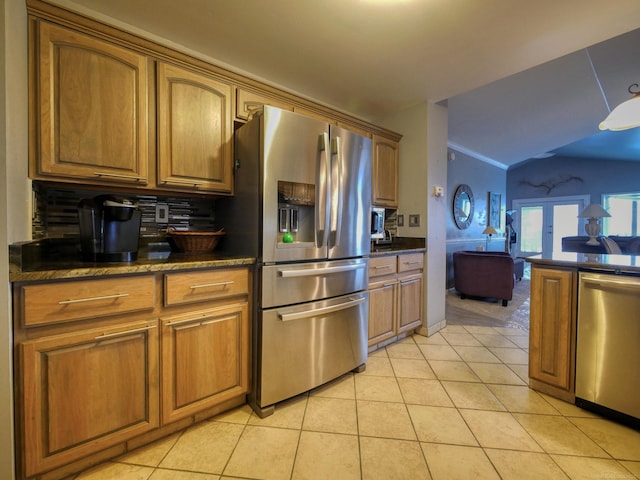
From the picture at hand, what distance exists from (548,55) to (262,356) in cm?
291

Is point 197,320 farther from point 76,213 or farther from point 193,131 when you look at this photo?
point 193,131

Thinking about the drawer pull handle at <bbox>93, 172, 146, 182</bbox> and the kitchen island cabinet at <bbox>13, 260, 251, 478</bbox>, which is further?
the drawer pull handle at <bbox>93, 172, 146, 182</bbox>

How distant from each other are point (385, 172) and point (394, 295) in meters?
1.29

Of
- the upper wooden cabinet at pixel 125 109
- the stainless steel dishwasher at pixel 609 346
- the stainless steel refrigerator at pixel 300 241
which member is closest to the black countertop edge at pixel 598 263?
the stainless steel dishwasher at pixel 609 346

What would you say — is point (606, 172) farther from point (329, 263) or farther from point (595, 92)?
point (329, 263)

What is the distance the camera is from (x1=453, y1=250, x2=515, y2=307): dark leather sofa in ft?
12.5

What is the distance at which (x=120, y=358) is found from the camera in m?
1.24

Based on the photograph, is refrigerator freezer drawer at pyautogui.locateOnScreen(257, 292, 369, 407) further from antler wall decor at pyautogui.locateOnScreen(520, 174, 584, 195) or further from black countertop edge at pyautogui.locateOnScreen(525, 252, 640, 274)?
antler wall decor at pyautogui.locateOnScreen(520, 174, 584, 195)

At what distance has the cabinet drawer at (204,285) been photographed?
1.35m

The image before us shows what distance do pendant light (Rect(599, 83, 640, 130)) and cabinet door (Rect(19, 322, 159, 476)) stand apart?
120 inches

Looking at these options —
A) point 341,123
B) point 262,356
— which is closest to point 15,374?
point 262,356

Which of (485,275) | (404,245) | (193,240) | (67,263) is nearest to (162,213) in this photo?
(193,240)

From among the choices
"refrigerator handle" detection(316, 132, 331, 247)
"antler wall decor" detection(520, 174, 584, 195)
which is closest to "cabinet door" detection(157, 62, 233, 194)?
"refrigerator handle" detection(316, 132, 331, 247)

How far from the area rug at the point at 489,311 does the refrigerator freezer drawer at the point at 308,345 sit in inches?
75.2
